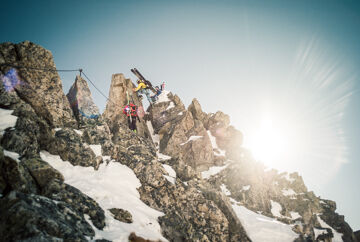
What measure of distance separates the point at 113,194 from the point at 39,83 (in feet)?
40.9

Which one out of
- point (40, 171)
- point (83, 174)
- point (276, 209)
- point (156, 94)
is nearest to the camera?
point (40, 171)

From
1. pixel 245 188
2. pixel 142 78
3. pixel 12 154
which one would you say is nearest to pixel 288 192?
pixel 245 188

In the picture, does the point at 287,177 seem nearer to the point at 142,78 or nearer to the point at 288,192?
the point at 288,192

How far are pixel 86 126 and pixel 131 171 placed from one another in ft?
23.2

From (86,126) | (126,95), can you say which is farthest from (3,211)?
(126,95)

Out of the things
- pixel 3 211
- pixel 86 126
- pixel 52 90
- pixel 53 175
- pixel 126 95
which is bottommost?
pixel 3 211

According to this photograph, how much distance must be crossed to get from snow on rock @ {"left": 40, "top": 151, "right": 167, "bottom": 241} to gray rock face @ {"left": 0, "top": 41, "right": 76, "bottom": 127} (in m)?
4.47

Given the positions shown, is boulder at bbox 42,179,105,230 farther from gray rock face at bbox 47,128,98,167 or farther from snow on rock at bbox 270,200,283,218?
snow on rock at bbox 270,200,283,218

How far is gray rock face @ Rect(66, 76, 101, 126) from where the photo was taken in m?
18.8

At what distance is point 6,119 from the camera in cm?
968

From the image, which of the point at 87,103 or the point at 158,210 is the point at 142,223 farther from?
the point at 87,103

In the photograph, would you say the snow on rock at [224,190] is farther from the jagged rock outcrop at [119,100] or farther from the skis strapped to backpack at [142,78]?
the skis strapped to backpack at [142,78]

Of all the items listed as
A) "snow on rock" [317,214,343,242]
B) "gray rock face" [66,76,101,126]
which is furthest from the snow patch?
"snow on rock" [317,214,343,242]

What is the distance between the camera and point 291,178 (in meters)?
43.6
